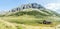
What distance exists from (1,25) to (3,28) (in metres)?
0.71

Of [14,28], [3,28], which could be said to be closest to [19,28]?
[14,28]

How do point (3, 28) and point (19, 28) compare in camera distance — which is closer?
point (3, 28)

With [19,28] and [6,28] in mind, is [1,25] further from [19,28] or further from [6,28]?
[19,28]

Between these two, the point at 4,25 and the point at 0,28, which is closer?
the point at 0,28

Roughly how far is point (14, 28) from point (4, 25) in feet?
4.19

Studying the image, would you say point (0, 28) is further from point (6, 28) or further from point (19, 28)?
point (19, 28)

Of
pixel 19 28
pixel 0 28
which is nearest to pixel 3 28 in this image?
pixel 0 28

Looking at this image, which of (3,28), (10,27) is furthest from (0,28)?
(10,27)

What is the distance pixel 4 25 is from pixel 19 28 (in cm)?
191

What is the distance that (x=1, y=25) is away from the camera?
63.5 ft

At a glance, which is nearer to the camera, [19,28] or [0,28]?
[0,28]

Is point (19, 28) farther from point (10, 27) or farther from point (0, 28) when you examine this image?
point (0, 28)

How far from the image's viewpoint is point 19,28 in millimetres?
20344

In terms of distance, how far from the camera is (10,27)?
19.8 metres
